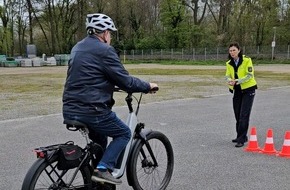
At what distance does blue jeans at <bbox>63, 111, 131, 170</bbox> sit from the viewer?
3.74 meters

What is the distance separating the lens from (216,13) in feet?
225

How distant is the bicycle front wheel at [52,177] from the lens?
11.3 feet

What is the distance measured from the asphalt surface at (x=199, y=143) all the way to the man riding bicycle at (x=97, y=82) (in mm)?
1413

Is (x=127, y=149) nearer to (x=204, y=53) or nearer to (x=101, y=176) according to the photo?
(x=101, y=176)

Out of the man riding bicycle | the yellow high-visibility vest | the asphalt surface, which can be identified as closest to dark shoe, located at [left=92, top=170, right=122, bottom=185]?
the man riding bicycle

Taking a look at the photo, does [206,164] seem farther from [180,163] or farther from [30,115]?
[30,115]

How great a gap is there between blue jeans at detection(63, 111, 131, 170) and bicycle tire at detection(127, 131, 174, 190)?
0.30 metres

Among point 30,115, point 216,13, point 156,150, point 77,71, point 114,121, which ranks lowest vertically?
point 30,115

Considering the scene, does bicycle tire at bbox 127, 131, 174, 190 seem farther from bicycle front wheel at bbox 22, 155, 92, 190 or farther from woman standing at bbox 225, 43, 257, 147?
woman standing at bbox 225, 43, 257, 147

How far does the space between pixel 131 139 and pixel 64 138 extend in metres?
3.97

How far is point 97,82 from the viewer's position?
146 inches

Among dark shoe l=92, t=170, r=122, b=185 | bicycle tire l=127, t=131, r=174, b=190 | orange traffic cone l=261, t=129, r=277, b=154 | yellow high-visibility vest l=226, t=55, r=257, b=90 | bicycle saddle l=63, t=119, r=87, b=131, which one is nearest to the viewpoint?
bicycle saddle l=63, t=119, r=87, b=131

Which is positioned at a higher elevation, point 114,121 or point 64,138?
point 114,121

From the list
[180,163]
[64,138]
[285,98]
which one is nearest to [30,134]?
[64,138]
